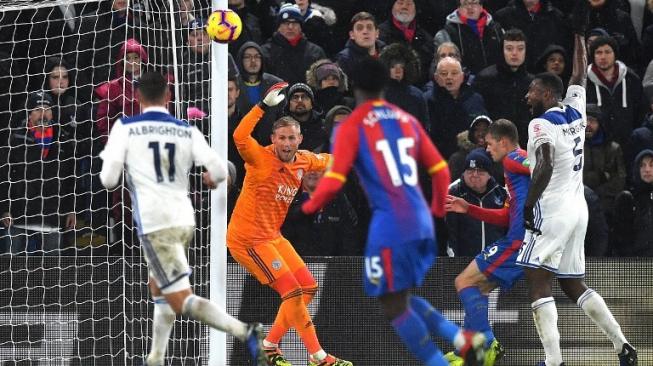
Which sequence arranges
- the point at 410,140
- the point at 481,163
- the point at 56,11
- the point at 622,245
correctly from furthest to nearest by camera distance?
the point at 56,11 → the point at 622,245 → the point at 481,163 → the point at 410,140

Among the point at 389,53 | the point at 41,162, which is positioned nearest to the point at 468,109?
the point at 389,53

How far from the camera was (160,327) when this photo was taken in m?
9.88

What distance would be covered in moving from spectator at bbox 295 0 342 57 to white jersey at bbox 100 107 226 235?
5.18 metres

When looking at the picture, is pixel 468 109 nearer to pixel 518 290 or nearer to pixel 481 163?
pixel 481 163

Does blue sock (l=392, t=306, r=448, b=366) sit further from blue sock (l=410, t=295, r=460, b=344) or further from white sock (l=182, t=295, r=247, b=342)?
white sock (l=182, t=295, r=247, b=342)

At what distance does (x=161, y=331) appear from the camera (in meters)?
9.90

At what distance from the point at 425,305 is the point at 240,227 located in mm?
3213

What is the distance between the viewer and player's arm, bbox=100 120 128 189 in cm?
908

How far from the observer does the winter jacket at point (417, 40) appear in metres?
14.4

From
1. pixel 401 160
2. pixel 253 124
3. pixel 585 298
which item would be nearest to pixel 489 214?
pixel 585 298

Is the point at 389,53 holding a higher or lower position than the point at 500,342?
higher

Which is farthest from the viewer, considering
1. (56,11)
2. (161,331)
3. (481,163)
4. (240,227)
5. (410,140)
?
(56,11)

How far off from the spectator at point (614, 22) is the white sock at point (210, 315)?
712cm

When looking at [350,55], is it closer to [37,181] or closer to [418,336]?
[37,181]
